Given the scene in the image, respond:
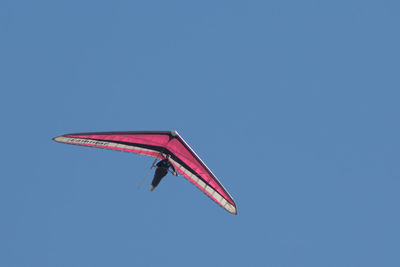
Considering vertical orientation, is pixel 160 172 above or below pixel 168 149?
below

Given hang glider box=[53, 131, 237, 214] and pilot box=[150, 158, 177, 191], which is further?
hang glider box=[53, 131, 237, 214]

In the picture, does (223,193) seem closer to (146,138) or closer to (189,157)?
(189,157)

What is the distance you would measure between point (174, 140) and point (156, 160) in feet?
→ 6.07

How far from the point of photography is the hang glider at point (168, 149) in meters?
38.0

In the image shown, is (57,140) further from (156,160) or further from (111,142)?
(156,160)

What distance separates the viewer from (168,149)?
3841 centimetres

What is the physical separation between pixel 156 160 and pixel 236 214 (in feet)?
22.1

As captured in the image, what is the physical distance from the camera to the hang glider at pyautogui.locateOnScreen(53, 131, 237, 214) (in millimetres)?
37969

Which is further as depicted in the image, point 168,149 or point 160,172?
point 168,149

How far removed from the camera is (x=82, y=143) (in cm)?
3772

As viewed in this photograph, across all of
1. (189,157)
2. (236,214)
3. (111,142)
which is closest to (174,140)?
(189,157)

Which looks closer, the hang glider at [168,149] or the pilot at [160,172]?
the pilot at [160,172]

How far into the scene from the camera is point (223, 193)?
3866cm

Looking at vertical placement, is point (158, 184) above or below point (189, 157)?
below
